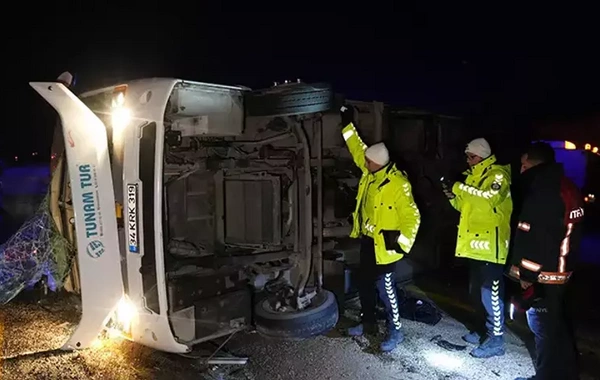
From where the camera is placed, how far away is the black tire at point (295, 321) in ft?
14.6

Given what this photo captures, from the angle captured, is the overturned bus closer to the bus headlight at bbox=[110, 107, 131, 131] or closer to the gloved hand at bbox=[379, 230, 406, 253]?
Result: the bus headlight at bbox=[110, 107, 131, 131]

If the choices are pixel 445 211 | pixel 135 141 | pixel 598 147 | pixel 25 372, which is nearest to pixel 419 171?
pixel 445 211

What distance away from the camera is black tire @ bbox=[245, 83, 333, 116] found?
13.6ft

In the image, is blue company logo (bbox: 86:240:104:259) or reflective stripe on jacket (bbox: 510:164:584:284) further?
blue company logo (bbox: 86:240:104:259)

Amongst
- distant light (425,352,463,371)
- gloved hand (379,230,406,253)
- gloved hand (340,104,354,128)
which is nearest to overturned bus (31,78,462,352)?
gloved hand (340,104,354,128)

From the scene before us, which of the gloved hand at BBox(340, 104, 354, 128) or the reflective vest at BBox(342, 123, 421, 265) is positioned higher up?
the gloved hand at BBox(340, 104, 354, 128)

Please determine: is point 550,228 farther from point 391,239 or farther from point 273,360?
point 273,360

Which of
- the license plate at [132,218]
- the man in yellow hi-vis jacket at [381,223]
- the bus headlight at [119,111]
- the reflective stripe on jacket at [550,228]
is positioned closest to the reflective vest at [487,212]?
the man in yellow hi-vis jacket at [381,223]

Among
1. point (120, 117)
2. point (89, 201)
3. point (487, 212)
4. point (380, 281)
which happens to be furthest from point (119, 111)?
point (487, 212)

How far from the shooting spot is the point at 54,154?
521 cm

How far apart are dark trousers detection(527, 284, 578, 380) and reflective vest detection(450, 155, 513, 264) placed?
685mm

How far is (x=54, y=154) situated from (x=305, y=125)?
248cm

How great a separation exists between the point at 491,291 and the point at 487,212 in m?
0.68

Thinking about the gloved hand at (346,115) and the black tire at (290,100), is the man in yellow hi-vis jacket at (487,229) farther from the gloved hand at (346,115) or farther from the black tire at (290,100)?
the black tire at (290,100)
